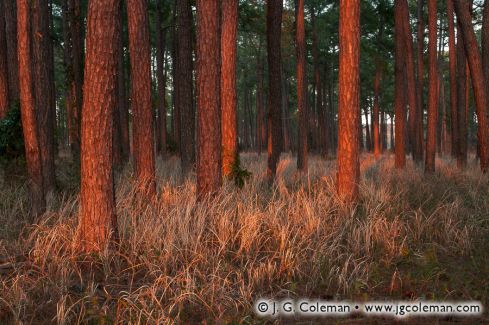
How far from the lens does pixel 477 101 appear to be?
11898 millimetres

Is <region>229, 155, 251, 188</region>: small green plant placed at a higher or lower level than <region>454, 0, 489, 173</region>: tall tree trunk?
lower

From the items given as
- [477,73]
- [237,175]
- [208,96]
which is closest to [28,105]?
[208,96]

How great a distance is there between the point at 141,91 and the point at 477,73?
829 centimetres

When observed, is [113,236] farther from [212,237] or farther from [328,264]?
[328,264]

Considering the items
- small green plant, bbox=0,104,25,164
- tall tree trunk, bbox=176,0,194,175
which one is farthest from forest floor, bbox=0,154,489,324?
tall tree trunk, bbox=176,0,194,175

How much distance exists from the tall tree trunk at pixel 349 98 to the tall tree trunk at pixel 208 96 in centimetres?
215

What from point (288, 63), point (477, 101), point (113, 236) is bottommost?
point (113, 236)

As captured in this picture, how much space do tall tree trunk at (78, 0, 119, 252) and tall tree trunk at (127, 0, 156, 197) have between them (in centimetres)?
323

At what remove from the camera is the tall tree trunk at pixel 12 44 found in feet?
34.9

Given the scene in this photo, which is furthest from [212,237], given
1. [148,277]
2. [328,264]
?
[328,264]

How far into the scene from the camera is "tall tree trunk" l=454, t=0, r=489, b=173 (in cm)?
1147

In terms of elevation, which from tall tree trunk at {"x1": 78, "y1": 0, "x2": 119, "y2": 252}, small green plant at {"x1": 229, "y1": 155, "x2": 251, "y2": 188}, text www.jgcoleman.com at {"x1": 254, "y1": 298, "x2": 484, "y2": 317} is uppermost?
tall tree trunk at {"x1": 78, "y1": 0, "x2": 119, "y2": 252}

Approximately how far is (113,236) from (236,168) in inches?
192

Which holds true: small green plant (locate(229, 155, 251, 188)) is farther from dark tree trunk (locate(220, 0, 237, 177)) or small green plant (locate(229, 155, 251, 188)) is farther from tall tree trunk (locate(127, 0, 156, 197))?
tall tree trunk (locate(127, 0, 156, 197))
